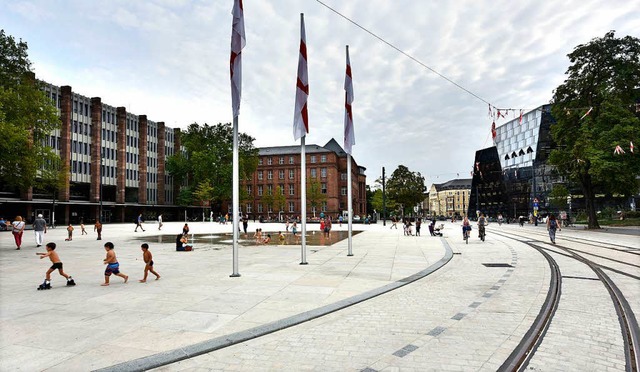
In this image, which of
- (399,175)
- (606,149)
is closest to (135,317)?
(606,149)

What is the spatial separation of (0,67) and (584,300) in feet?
96.2

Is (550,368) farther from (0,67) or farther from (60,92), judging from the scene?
(60,92)

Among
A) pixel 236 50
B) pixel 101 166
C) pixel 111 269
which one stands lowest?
pixel 111 269

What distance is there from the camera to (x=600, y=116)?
32.8 meters

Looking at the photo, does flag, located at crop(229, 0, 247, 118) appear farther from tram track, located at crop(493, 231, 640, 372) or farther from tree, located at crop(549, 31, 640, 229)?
tree, located at crop(549, 31, 640, 229)

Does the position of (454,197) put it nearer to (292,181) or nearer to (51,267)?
(292,181)

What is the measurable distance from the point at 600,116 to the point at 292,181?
68904 millimetres

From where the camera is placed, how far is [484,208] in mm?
105875

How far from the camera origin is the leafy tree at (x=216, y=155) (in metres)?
70.2

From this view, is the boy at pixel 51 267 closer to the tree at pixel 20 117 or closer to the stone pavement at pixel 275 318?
the stone pavement at pixel 275 318

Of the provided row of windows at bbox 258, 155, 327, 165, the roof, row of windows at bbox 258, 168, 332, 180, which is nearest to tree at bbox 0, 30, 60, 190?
row of windows at bbox 258, 168, 332, 180

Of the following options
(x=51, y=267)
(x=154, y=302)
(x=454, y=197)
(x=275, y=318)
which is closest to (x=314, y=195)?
(x=51, y=267)

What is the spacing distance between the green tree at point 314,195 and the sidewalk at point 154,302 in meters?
68.2

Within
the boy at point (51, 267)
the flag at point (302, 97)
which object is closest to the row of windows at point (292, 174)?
the flag at point (302, 97)
